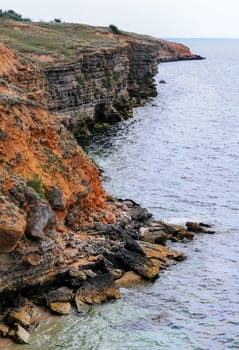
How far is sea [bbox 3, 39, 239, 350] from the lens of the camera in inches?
1110

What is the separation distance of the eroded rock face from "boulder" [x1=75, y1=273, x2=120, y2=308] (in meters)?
5.02

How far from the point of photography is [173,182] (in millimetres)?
56719

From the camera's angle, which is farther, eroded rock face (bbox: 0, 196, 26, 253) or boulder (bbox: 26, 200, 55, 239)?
boulder (bbox: 26, 200, 55, 239)

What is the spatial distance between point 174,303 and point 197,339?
3.84 m

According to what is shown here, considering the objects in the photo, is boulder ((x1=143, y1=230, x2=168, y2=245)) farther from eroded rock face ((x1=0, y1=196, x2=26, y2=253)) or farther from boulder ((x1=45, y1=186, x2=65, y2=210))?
eroded rock face ((x1=0, y1=196, x2=26, y2=253))

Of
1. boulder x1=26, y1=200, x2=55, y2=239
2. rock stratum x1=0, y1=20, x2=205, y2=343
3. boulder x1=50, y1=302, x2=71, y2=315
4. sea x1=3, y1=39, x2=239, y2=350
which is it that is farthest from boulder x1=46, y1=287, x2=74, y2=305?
boulder x1=26, y1=200, x2=55, y2=239

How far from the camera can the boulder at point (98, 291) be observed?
3077 centimetres

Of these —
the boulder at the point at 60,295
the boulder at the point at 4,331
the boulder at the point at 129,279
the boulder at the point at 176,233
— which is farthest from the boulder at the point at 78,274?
the boulder at the point at 176,233

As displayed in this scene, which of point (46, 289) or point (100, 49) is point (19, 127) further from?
point (100, 49)

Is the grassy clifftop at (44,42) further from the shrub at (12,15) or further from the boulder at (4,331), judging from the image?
the boulder at (4,331)

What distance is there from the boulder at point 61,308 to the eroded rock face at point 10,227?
12.6ft

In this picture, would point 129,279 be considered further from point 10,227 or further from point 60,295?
point 10,227

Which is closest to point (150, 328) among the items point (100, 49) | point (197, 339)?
point (197, 339)

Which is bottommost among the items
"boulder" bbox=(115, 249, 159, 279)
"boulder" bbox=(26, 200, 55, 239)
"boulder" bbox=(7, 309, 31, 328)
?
"boulder" bbox=(7, 309, 31, 328)
